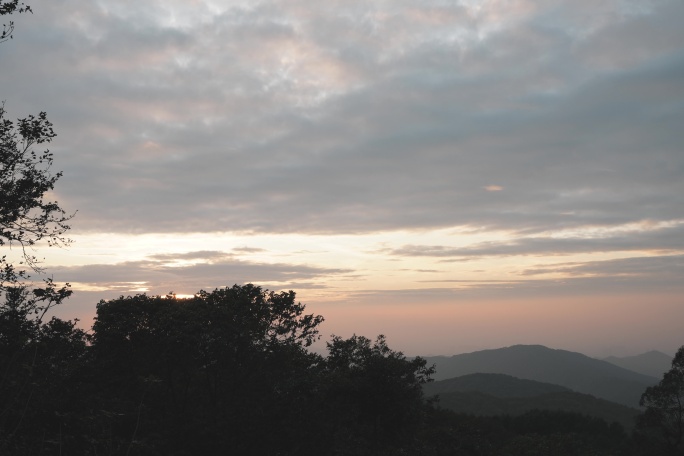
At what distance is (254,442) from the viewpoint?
1141 inches

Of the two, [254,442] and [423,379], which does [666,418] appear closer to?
[423,379]

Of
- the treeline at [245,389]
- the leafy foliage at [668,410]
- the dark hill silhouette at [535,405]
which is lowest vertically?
the dark hill silhouette at [535,405]

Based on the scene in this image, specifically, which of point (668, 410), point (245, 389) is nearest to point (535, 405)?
point (668, 410)

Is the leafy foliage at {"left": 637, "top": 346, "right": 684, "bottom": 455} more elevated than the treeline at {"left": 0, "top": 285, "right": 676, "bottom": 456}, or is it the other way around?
the treeline at {"left": 0, "top": 285, "right": 676, "bottom": 456}

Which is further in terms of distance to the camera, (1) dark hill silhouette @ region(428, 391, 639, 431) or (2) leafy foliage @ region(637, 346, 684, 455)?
(1) dark hill silhouette @ region(428, 391, 639, 431)

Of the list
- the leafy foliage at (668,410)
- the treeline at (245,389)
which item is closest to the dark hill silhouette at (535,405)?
the leafy foliage at (668,410)

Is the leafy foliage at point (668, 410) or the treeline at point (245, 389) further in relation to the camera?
the leafy foliage at point (668, 410)

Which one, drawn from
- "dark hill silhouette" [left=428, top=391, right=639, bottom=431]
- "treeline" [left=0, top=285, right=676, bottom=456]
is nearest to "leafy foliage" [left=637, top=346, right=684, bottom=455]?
"treeline" [left=0, top=285, right=676, bottom=456]

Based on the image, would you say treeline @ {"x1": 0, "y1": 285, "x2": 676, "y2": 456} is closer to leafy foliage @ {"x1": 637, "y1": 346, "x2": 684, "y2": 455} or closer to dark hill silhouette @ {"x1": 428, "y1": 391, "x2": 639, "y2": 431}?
leafy foliage @ {"x1": 637, "y1": 346, "x2": 684, "y2": 455}

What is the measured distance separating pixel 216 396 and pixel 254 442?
24.8 feet

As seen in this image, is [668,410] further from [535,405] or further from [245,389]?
[535,405]

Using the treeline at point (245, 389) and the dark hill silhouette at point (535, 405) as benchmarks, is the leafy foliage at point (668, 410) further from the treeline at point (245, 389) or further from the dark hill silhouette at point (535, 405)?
the dark hill silhouette at point (535, 405)

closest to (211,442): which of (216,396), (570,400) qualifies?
(216,396)

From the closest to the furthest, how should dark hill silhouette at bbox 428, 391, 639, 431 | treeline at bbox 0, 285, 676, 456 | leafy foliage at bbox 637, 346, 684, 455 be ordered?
treeline at bbox 0, 285, 676, 456 < leafy foliage at bbox 637, 346, 684, 455 < dark hill silhouette at bbox 428, 391, 639, 431
